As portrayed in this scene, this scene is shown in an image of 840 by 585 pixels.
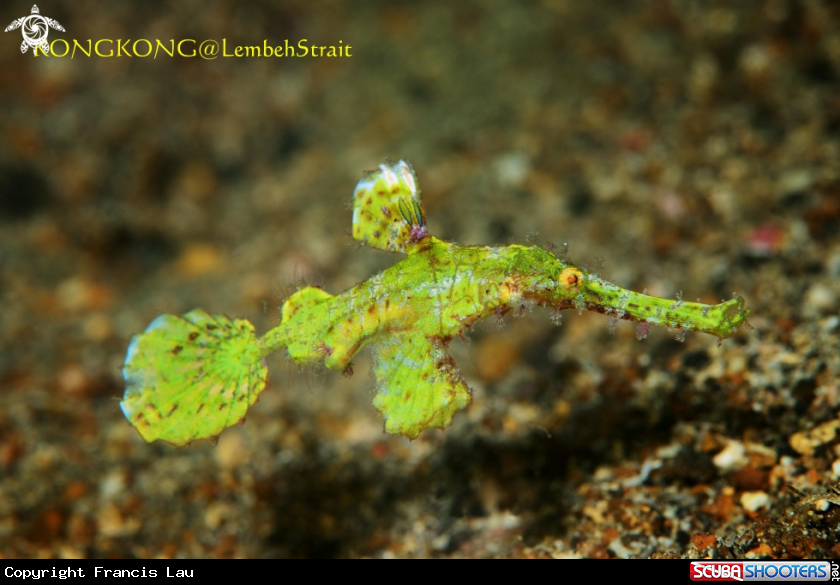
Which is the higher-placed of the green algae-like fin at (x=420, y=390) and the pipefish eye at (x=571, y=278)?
the pipefish eye at (x=571, y=278)

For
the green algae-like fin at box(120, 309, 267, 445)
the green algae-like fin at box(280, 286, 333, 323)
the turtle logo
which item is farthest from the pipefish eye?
the turtle logo

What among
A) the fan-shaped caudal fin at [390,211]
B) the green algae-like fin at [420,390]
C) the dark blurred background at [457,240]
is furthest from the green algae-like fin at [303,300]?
the green algae-like fin at [420,390]

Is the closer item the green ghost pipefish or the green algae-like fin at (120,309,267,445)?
Answer: the green ghost pipefish

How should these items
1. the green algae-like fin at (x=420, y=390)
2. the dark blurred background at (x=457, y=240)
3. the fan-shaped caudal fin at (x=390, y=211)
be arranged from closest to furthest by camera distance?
the green algae-like fin at (x=420, y=390) → the fan-shaped caudal fin at (x=390, y=211) → the dark blurred background at (x=457, y=240)

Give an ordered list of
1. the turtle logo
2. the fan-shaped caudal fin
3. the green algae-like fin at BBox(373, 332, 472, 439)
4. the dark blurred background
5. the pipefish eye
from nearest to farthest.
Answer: the pipefish eye < the green algae-like fin at BBox(373, 332, 472, 439) < the fan-shaped caudal fin < the dark blurred background < the turtle logo

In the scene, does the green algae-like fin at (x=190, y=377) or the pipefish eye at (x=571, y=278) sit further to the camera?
the green algae-like fin at (x=190, y=377)

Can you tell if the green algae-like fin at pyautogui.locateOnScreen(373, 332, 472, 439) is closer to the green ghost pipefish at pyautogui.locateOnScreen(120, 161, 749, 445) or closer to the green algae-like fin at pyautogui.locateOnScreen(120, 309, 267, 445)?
the green ghost pipefish at pyautogui.locateOnScreen(120, 161, 749, 445)

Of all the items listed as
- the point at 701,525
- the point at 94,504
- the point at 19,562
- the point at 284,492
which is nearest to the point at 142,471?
the point at 94,504

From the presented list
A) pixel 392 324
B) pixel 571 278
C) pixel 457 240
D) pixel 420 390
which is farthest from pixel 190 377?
pixel 457 240

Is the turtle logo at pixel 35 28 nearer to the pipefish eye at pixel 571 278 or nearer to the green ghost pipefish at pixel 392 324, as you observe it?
the green ghost pipefish at pixel 392 324
